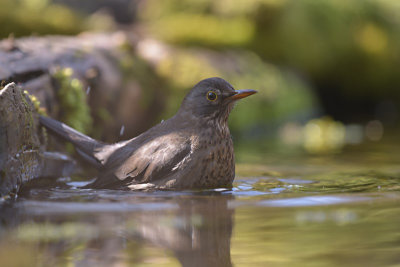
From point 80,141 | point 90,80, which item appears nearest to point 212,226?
point 80,141

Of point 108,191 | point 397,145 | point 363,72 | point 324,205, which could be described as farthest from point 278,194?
point 363,72

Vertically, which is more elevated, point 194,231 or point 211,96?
point 211,96

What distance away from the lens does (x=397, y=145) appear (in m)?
8.88

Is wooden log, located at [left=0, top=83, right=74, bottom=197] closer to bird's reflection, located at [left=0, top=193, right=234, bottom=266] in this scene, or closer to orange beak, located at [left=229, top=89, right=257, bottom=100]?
bird's reflection, located at [left=0, top=193, right=234, bottom=266]

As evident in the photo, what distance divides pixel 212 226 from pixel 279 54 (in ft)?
34.7

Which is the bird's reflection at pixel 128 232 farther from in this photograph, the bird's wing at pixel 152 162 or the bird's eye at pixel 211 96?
the bird's eye at pixel 211 96

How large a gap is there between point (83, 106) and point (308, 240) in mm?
4628

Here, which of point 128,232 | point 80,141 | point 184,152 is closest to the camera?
point 128,232

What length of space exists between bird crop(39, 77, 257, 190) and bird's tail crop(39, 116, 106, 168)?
0.01 m

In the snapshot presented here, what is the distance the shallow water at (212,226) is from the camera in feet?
8.89

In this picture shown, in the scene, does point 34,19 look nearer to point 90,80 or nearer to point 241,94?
point 90,80

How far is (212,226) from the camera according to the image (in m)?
3.41

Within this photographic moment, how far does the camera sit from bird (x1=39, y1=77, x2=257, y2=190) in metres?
4.88

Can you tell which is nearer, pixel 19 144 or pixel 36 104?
pixel 19 144
